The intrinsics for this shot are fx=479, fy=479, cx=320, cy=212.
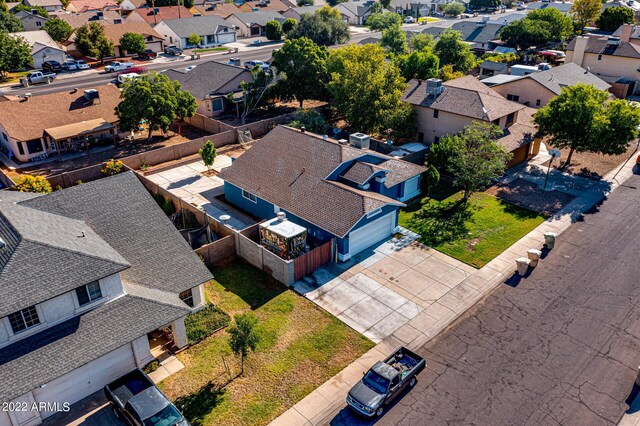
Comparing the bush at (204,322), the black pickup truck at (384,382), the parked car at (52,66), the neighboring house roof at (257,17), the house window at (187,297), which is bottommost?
the bush at (204,322)

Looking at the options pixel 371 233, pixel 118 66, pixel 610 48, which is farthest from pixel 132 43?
pixel 610 48

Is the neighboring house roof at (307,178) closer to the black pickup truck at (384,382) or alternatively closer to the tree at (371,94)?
the black pickup truck at (384,382)

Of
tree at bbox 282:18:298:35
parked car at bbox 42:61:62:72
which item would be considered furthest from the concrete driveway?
tree at bbox 282:18:298:35

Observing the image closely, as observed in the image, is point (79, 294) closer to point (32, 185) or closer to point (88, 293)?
point (88, 293)

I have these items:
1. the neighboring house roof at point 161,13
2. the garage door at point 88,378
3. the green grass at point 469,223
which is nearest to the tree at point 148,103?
the green grass at point 469,223

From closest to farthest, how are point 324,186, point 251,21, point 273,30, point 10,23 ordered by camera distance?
point 324,186 → point 10,23 → point 273,30 → point 251,21

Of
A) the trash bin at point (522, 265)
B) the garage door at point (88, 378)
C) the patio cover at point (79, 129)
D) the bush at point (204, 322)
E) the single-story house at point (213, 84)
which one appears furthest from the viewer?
the single-story house at point (213, 84)
